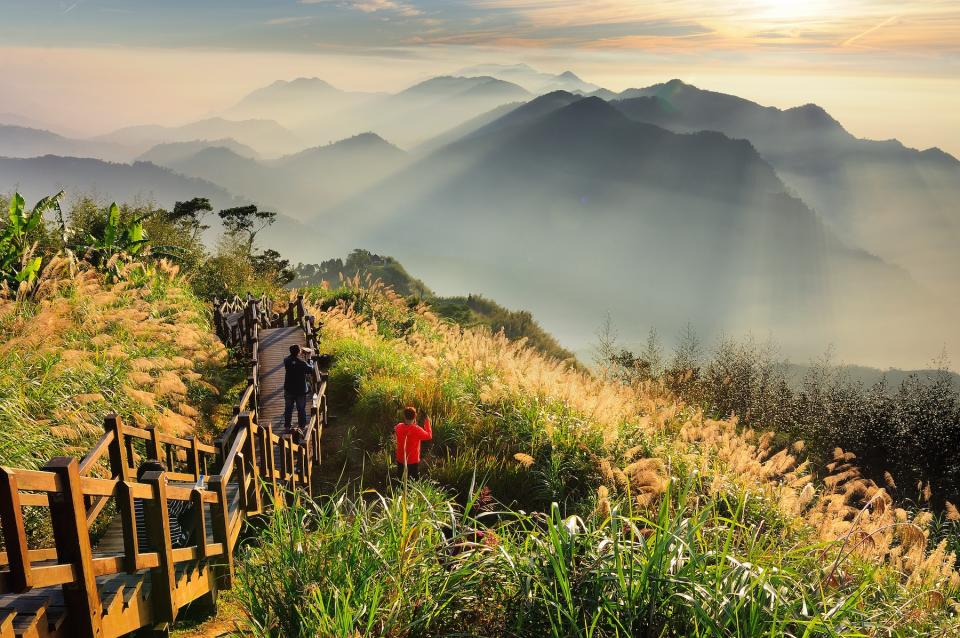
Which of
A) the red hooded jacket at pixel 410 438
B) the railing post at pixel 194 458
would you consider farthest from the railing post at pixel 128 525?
the red hooded jacket at pixel 410 438

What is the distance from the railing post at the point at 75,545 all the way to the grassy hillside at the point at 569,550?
0.87 meters

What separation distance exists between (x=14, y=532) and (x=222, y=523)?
218cm

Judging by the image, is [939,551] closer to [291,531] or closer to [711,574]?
[711,574]

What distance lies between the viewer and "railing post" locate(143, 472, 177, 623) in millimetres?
4047

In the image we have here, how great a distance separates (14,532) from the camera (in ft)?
9.63

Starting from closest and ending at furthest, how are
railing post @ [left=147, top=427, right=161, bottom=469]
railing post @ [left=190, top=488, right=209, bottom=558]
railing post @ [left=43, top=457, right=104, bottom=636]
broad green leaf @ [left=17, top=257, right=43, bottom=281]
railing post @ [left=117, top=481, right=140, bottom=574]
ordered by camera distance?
railing post @ [left=43, top=457, right=104, bottom=636] < railing post @ [left=117, top=481, right=140, bottom=574] < railing post @ [left=190, top=488, right=209, bottom=558] < railing post @ [left=147, top=427, right=161, bottom=469] < broad green leaf @ [left=17, top=257, right=43, bottom=281]

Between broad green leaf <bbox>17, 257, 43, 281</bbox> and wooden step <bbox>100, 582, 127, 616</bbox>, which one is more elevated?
broad green leaf <bbox>17, 257, 43, 281</bbox>

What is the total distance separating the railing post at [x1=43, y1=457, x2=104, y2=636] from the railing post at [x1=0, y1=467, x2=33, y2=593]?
17cm

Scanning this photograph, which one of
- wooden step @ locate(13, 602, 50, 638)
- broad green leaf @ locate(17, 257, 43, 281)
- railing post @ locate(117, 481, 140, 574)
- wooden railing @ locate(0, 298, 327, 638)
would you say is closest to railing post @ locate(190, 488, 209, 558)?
wooden railing @ locate(0, 298, 327, 638)

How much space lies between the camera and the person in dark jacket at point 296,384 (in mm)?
9648

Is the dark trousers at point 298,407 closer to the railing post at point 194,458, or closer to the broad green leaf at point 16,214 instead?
the railing post at point 194,458

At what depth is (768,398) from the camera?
19719 mm

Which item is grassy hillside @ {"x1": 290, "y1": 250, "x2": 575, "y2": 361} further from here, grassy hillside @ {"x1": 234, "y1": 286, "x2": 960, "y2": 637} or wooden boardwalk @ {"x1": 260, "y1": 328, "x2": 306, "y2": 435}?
grassy hillside @ {"x1": 234, "y1": 286, "x2": 960, "y2": 637}

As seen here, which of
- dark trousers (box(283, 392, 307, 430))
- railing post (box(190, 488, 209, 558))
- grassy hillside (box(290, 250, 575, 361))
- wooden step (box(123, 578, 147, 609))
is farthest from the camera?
grassy hillside (box(290, 250, 575, 361))
